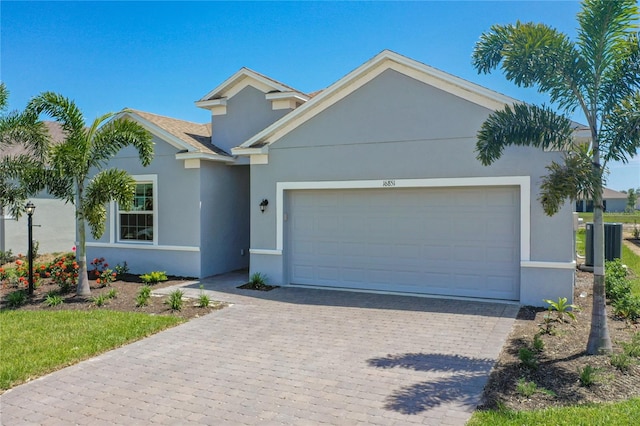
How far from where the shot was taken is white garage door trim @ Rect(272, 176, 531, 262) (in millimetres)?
9625

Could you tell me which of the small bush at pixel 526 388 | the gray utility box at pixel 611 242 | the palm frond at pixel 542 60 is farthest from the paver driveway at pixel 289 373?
the gray utility box at pixel 611 242

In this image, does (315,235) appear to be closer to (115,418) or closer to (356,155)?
(356,155)

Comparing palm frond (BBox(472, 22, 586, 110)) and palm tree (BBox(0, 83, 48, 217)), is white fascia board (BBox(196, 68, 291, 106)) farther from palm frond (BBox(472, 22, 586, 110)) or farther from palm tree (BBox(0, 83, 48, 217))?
palm frond (BBox(472, 22, 586, 110))

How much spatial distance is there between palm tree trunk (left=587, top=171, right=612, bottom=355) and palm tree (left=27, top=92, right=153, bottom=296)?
926 cm

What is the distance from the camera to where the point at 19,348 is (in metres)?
7.25

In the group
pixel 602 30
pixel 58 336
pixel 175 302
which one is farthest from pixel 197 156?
pixel 602 30

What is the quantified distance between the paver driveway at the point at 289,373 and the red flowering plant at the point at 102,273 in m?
4.46

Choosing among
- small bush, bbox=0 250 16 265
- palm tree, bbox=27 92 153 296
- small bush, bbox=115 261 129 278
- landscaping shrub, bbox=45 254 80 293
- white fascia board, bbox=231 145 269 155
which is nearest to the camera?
palm tree, bbox=27 92 153 296

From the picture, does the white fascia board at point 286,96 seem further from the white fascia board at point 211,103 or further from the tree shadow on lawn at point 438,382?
the tree shadow on lawn at point 438,382

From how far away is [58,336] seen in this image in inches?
310

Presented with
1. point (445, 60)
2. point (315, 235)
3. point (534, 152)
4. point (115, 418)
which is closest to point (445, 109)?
point (534, 152)

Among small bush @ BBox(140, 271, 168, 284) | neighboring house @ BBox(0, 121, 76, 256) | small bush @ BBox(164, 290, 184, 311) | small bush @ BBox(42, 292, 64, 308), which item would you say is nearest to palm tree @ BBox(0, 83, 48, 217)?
small bush @ BBox(42, 292, 64, 308)

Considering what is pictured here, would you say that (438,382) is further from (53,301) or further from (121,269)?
(121,269)

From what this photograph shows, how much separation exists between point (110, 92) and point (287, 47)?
7.11 meters
